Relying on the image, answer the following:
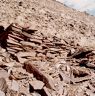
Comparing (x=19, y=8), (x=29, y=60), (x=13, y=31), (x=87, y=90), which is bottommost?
(x=87, y=90)

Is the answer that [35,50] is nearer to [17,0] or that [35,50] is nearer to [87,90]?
[87,90]

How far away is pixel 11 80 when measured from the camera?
10875 millimetres

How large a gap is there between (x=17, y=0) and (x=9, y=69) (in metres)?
15.2

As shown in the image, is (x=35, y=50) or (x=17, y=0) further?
(x=17, y=0)

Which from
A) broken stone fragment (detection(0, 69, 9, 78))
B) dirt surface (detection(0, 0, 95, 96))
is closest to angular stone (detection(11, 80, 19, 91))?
dirt surface (detection(0, 0, 95, 96))

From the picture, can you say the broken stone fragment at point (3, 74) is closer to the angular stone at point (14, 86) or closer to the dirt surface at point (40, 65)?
the dirt surface at point (40, 65)

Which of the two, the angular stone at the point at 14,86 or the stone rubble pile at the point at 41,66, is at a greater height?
the stone rubble pile at the point at 41,66

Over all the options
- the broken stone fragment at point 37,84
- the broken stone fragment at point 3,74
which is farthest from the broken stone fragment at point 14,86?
the broken stone fragment at point 37,84

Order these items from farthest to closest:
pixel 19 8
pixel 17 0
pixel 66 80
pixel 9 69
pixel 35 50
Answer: pixel 17 0 → pixel 19 8 → pixel 35 50 → pixel 66 80 → pixel 9 69

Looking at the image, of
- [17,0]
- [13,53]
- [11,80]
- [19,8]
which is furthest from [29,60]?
[17,0]

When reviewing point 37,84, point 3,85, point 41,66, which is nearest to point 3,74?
point 3,85

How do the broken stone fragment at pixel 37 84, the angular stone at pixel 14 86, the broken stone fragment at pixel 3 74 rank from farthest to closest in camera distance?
the broken stone fragment at pixel 3 74, the broken stone fragment at pixel 37 84, the angular stone at pixel 14 86

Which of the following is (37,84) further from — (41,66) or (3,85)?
(41,66)

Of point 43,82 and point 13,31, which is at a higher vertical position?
point 13,31
